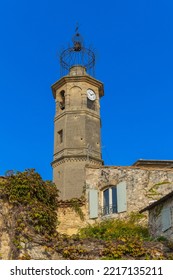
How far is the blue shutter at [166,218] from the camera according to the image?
16522 mm

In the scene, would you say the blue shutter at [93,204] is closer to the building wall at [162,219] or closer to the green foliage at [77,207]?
the green foliage at [77,207]

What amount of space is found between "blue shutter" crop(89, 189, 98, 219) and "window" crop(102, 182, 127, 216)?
0.53 metres

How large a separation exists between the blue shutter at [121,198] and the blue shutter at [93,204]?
1284 mm

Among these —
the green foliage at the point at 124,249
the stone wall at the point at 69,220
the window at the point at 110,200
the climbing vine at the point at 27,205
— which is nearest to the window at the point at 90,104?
the window at the point at 110,200

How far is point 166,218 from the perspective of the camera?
1677cm

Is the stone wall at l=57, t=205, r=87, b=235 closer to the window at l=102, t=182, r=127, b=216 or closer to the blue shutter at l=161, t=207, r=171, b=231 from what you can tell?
the window at l=102, t=182, r=127, b=216

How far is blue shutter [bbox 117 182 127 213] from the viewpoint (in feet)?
70.6

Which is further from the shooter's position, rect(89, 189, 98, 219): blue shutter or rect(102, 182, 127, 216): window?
rect(89, 189, 98, 219): blue shutter

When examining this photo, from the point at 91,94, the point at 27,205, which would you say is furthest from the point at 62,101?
the point at 27,205

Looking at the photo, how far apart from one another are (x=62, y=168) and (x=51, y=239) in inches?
781

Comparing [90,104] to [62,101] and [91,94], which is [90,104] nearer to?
[91,94]

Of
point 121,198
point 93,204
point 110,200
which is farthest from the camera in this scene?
point 110,200

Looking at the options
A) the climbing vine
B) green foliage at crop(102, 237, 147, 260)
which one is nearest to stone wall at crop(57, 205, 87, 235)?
the climbing vine

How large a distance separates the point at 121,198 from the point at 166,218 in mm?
5114
